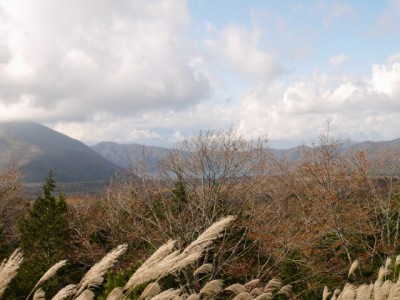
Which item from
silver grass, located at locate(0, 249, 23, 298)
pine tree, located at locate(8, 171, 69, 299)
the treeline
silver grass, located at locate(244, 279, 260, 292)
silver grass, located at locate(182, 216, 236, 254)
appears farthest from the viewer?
pine tree, located at locate(8, 171, 69, 299)

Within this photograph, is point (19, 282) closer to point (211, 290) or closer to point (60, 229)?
point (60, 229)

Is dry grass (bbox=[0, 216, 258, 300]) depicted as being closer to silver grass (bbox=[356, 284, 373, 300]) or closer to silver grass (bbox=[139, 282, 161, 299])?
silver grass (bbox=[139, 282, 161, 299])

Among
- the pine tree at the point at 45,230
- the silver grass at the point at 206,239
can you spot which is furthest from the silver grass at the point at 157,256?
the pine tree at the point at 45,230

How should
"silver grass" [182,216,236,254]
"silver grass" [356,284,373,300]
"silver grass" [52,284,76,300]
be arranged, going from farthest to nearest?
"silver grass" [356,284,373,300]
"silver grass" [182,216,236,254]
"silver grass" [52,284,76,300]

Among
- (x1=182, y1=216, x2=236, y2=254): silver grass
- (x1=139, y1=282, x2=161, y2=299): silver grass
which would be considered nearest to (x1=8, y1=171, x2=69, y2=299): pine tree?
(x1=139, y1=282, x2=161, y2=299): silver grass

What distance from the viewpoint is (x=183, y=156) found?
67.6 feet

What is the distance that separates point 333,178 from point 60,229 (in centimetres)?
1815

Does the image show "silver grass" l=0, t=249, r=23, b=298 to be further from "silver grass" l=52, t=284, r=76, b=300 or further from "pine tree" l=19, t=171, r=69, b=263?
"pine tree" l=19, t=171, r=69, b=263

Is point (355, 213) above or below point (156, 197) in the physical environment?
below

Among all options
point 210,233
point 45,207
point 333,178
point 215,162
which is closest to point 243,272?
point 215,162

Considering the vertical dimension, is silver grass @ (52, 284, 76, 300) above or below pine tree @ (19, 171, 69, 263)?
above

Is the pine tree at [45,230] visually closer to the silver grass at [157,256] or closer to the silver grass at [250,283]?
the silver grass at [250,283]

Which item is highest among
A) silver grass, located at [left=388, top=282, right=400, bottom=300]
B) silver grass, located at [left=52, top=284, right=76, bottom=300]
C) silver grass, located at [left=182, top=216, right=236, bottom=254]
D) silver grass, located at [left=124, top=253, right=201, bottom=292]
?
silver grass, located at [left=182, top=216, right=236, bottom=254]

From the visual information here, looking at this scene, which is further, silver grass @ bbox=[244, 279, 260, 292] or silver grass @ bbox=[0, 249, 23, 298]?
silver grass @ bbox=[244, 279, 260, 292]
